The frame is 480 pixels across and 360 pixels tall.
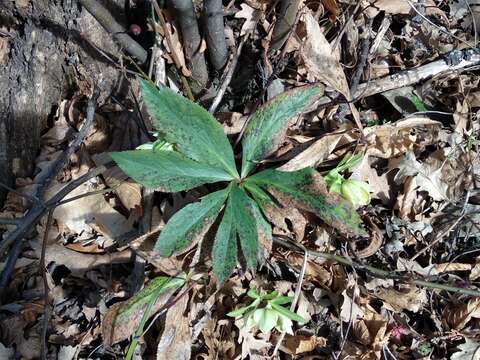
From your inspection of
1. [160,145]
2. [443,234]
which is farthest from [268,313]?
[443,234]

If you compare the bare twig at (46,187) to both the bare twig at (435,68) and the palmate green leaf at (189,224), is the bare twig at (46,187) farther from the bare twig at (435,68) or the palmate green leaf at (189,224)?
the bare twig at (435,68)

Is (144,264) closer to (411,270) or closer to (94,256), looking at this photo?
(94,256)

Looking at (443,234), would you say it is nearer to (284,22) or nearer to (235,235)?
(235,235)

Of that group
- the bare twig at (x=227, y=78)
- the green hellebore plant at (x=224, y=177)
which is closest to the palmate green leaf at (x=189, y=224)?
the green hellebore plant at (x=224, y=177)

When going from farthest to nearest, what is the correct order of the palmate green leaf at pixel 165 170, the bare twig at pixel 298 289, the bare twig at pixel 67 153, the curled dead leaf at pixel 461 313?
1. the bare twig at pixel 67 153
2. the curled dead leaf at pixel 461 313
3. the bare twig at pixel 298 289
4. the palmate green leaf at pixel 165 170

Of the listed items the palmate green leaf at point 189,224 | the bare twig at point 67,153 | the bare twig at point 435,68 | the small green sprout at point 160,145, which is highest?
the bare twig at point 67,153

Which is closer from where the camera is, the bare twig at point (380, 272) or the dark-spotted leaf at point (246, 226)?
the dark-spotted leaf at point (246, 226)

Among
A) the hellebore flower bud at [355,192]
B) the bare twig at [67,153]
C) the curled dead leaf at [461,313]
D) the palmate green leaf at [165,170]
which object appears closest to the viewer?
the palmate green leaf at [165,170]

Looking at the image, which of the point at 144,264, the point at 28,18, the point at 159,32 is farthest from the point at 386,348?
the point at 28,18
